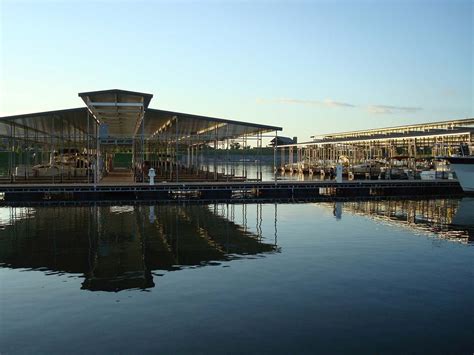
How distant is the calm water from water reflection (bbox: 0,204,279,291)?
61 millimetres

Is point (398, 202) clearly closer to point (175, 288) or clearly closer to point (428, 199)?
point (428, 199)

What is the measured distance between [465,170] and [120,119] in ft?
78.6

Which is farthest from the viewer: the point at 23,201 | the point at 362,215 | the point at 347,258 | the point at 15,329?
the point at 23,201

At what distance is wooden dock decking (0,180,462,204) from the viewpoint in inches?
1135

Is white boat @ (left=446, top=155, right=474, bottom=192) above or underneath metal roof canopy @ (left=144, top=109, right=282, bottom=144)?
underneath

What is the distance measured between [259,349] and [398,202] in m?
24.4

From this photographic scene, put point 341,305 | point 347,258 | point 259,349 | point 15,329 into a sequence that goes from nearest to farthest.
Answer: point 259,349 → point 15,329 → point 341,305 → point 347,258

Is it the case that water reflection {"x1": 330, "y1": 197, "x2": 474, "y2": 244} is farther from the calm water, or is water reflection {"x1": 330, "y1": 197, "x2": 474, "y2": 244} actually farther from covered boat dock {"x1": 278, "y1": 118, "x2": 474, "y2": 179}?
covered boat dock {"x1": 278, "y1": 118, "x2": 474, "y2": 179}

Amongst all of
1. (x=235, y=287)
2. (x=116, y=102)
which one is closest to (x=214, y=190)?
(x=116, y=102)

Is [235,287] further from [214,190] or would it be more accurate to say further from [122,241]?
[214,190]

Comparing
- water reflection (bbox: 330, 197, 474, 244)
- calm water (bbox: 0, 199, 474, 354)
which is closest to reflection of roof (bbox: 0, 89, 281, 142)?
calm water (bbox: 0, 199, 474, 354)

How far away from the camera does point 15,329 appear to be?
8.14 m

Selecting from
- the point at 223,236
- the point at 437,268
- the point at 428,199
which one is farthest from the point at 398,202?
the point at 437,268

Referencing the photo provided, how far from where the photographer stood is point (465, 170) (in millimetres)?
35438
